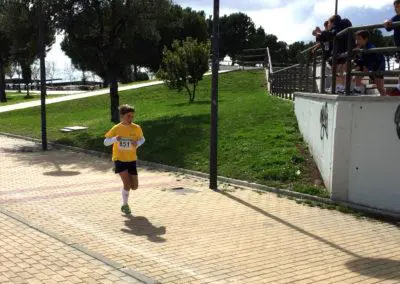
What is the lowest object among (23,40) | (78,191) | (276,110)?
(78,191)

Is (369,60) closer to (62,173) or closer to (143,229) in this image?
(143,229)

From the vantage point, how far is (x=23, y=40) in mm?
20250

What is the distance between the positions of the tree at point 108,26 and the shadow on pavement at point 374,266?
15.2 meters

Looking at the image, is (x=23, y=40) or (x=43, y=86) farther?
(x=23, y=40)

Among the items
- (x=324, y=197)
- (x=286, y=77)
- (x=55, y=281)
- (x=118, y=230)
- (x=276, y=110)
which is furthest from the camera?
(x=286, y=77)

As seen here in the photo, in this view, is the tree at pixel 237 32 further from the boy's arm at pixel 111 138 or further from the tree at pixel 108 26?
the boy's arm at pixel 111 138

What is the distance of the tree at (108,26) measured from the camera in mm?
19203

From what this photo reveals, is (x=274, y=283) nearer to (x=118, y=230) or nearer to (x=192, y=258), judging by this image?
(x=192, y=258)

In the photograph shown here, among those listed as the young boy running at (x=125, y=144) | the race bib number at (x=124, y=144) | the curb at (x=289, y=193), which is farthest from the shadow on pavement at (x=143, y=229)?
the curb at (x=289, y=193)

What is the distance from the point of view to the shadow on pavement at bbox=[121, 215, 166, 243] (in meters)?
6.74

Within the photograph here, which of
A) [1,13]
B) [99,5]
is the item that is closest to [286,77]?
[99,5]

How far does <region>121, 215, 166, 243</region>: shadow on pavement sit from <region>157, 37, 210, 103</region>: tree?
19.5 m

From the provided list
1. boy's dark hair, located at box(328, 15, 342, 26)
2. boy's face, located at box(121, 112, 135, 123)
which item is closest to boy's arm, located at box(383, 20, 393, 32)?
boy's dark hair, located at box(328, 15, 342, 26)

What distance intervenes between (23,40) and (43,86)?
16.5 feet
